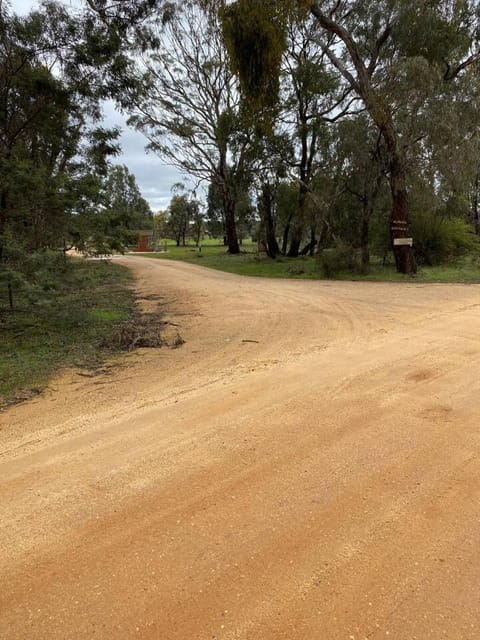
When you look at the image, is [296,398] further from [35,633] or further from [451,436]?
[35,633]

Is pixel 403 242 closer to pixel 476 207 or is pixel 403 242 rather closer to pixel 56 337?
pixel 56 337

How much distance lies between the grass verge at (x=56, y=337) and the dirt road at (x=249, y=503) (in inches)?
21.1

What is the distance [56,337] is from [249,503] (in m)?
5.56

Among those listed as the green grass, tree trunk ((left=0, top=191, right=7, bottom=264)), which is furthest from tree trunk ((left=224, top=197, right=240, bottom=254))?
tree trunk ((left=0, top=191, right=7, bottom=264))

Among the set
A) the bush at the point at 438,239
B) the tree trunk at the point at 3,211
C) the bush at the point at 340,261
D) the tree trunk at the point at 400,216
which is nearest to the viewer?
the tree trunk at the point at 3,211

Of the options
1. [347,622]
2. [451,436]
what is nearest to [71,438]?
[347,622]

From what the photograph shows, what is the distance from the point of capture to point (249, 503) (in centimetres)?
250

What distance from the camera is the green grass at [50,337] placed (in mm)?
5074

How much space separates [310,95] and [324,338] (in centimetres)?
1830

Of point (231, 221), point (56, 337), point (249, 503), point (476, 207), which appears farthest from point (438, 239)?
point (249, 503)

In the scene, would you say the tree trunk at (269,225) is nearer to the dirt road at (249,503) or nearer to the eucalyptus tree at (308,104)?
the eucalyptus tree at (308,104)

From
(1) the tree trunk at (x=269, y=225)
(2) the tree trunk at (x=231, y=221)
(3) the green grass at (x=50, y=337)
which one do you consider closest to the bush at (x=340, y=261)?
(3) the green grass at (x=50, y=337)

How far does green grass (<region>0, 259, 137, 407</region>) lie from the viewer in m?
5.07

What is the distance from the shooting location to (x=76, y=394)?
4.53 m
